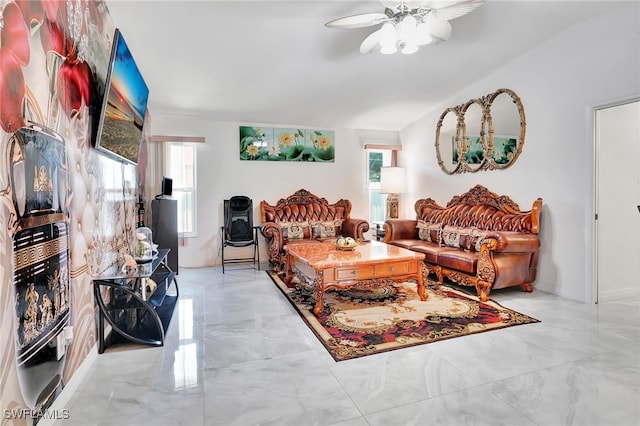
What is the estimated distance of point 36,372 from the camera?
59.2 inches

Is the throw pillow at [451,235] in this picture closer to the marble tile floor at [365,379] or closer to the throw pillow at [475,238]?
the throw pillow at [475,238]

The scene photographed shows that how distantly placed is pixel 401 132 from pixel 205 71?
3.83m

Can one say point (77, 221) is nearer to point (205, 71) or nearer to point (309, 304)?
point (309, 304)

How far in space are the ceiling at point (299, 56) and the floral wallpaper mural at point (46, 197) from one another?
33.3 inches

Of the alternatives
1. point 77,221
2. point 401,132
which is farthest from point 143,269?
point 401,132

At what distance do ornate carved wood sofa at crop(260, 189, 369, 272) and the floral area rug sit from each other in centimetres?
110

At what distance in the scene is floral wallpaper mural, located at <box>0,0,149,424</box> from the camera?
4.26 feet

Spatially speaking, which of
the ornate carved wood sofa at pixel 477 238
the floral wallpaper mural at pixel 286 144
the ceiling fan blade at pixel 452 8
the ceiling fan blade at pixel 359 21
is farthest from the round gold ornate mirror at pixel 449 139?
the ceiling fan blade at pixel 359 21

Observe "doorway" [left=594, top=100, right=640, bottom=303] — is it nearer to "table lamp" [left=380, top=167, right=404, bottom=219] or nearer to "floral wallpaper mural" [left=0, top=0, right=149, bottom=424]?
"table lamp" [left=380, top=167, right=404, bottom=219]

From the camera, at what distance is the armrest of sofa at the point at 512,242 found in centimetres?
343

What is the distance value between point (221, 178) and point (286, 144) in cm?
124

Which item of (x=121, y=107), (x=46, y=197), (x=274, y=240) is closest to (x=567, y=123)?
(x=274, y=240)

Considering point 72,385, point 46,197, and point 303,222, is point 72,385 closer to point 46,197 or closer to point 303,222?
point 46,197

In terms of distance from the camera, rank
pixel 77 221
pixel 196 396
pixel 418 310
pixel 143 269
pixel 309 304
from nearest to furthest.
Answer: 1. pixel 196 396
2. pixel 77 221
3. pixel 143 269
4. pixel 418 310
5. pixel 309 304
